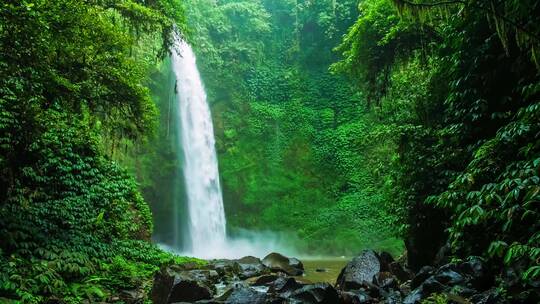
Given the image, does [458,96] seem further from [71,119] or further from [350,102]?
[350,102]

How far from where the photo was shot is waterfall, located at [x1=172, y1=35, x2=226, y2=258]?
780 inches

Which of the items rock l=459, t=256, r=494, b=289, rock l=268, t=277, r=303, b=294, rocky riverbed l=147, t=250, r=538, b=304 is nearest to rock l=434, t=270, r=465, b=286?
rocky riverbed l=147, t=250, r=538, b=304

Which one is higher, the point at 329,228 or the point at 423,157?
the point at 423,157

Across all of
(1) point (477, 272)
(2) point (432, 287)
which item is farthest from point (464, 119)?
(2) point (432, 287)

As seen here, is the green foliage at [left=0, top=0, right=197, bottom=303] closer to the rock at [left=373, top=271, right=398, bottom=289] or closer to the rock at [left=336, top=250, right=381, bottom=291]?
the rock at [left=336, top=250, right=381, bottom=291]

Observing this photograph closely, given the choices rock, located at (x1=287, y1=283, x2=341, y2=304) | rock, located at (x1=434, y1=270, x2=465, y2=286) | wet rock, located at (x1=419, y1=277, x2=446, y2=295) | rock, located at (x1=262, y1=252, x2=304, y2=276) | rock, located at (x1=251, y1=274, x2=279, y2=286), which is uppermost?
rock, located at (x1=434, y1=270, x2=465, y2=286)

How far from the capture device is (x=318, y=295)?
19.3ft

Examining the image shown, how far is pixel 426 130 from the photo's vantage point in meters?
8.01

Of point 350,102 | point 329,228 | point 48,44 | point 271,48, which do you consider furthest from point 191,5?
point 48,44

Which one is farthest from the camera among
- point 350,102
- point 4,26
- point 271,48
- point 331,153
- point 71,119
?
point 271,48

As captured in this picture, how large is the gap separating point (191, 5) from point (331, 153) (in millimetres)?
11435

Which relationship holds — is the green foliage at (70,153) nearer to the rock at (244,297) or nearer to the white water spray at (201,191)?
the rock at (244,297)

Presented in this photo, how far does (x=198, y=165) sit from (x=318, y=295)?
15730 millimetres

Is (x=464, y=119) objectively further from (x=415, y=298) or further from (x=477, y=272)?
(x=415, y=298)
